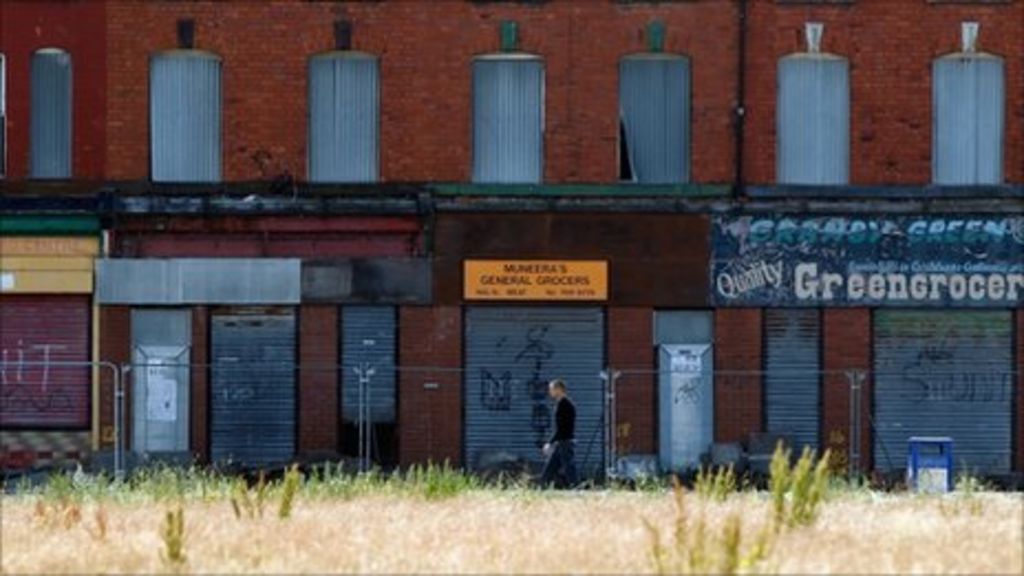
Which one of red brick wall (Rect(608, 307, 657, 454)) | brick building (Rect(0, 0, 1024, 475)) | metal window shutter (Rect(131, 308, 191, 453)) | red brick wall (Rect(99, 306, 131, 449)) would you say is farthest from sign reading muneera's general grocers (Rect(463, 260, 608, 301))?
red brick wall (Rect(99, 306, 131, 449))

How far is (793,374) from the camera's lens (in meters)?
35.1

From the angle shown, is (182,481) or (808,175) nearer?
(182,481)

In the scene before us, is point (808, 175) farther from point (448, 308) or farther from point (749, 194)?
point (448, 308)

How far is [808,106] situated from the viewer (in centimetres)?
3544

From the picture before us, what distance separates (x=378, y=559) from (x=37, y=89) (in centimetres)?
2145

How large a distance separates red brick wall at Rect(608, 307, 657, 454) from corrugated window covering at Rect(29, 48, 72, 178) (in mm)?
9399

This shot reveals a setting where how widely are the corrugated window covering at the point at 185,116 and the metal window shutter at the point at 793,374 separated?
953cm


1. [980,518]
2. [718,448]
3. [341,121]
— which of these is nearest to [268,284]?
[341,121]

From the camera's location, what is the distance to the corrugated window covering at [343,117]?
35.3 m

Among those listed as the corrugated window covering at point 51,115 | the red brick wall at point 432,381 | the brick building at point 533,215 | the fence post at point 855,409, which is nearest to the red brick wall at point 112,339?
the brick building at point 533,215

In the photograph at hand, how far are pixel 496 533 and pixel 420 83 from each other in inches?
743

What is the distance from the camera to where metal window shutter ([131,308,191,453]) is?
34875 mm

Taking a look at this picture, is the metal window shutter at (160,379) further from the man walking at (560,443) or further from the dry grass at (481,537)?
the dry grass at (481,537)

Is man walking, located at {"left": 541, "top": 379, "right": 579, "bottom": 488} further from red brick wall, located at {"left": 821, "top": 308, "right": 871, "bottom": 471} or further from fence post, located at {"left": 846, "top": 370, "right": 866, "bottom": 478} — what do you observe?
red brick wall, located at {"left": 821, "top": 308, "right": 871, "bottom": 471}
